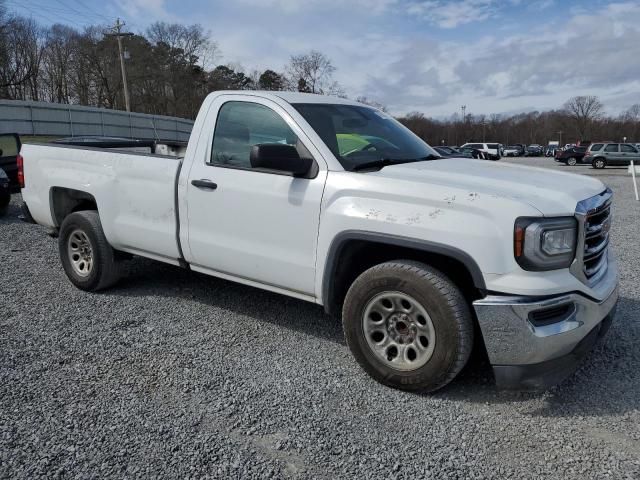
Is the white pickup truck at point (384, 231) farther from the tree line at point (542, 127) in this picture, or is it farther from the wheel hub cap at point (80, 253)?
the tree line at point (542, 127)

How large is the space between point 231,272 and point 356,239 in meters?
1.22

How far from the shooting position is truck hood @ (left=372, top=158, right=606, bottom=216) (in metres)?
2.97

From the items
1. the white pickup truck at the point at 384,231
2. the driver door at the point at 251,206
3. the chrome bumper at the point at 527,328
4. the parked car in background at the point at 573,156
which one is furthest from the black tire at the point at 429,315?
the parked car in background at the point at 573,156

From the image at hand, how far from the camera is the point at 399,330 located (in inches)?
130

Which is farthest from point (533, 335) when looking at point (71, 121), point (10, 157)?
point (71, 121)

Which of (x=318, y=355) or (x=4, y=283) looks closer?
(x=318, y=355)

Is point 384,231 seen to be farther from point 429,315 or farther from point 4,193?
point 4,193

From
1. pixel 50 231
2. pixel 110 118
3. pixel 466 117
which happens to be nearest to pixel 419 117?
pixel 466 117

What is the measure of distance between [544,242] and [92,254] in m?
4.04

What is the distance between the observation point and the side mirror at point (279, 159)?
3361 mm

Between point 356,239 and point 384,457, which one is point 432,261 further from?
point 384,457

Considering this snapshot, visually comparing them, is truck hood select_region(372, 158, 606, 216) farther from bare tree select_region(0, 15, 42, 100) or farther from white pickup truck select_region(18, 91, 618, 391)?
bare tree select_region(0, 15, 42, 100)

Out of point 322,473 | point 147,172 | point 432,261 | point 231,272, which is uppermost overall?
point 147,172

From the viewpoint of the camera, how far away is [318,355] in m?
3.87
